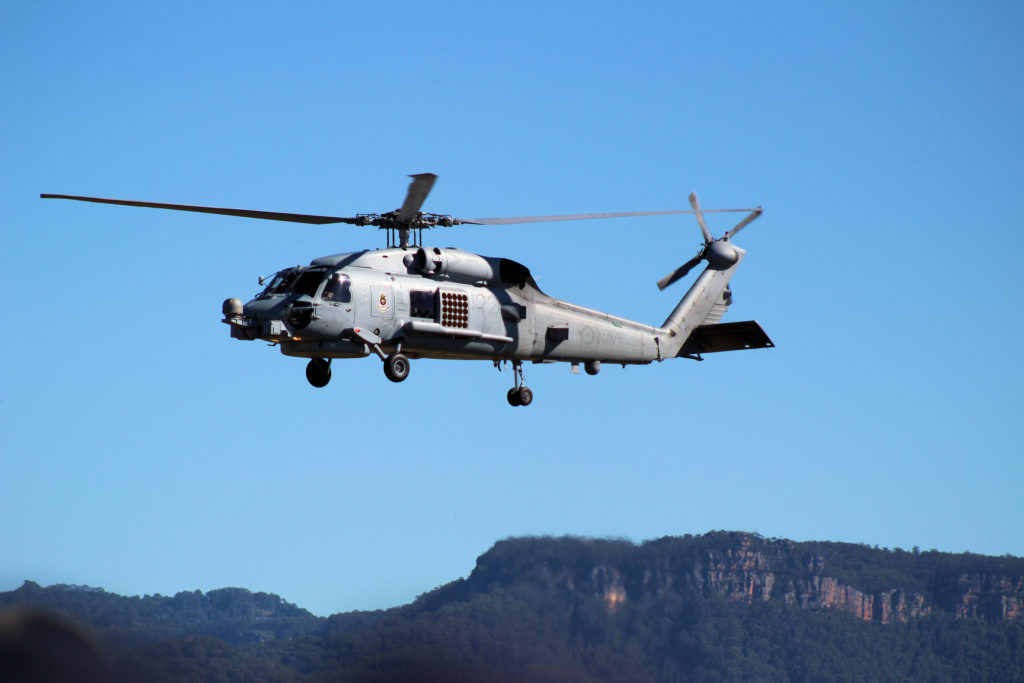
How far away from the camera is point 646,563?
100m

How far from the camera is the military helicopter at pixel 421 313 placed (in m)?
33.0

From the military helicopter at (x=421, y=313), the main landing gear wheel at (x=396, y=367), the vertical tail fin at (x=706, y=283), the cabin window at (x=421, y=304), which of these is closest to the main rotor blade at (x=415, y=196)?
the military helicopter at (x=421, y=313)

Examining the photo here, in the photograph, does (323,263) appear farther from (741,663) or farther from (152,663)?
(741,663)

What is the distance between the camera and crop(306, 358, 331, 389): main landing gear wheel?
34.8m

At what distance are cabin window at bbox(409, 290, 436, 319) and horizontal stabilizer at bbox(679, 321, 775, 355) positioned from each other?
10554mm

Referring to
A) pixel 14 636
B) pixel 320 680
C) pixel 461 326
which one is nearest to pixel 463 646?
pixel 320 680

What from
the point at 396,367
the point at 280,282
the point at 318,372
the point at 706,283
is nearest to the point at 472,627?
the point at 706,283

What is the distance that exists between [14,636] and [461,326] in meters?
16.2

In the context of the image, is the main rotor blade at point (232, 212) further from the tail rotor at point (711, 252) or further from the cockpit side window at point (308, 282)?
the tail rotor at point (711, 252)

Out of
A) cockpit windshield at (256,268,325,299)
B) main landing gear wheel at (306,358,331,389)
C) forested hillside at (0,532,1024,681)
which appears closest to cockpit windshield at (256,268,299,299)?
cockpit windshield at (256,268,325,299)

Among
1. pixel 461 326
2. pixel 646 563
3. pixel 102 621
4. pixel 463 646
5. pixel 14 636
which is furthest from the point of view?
pixel 646 563

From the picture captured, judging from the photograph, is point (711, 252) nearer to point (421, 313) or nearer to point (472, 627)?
point (421, 313)

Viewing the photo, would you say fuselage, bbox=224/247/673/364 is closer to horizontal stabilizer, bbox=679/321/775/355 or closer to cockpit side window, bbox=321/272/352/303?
cockpit side window, bbox=321/272/352/303

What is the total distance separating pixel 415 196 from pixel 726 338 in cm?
1245
